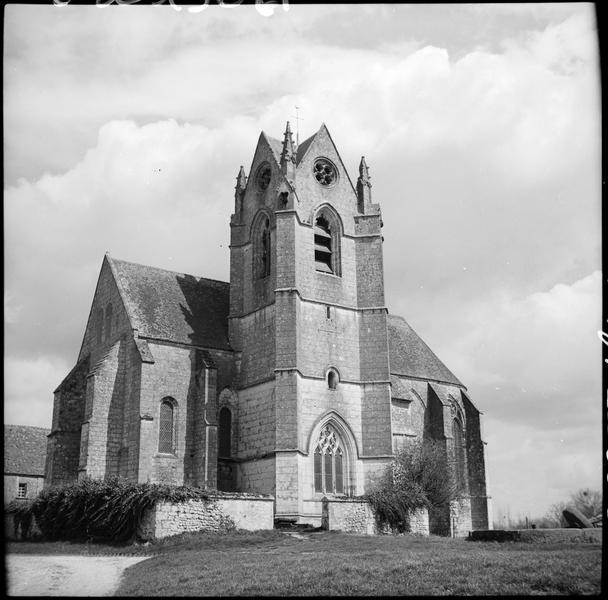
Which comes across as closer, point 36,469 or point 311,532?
point 311,532

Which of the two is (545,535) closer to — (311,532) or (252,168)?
(311,532)

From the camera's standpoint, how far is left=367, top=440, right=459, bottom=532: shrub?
31938 millimetres

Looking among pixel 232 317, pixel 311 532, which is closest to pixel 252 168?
pixel 232 317

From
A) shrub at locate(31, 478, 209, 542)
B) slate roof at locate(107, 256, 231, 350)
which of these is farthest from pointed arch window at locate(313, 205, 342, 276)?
shrub at locate(31, 478, 209, 542)

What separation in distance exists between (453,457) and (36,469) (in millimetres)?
32078

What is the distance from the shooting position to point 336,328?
3681cm

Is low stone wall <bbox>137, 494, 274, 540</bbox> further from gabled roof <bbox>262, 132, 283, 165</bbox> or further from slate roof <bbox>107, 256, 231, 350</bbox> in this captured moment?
gabled roof <bbox>262, 132, 283, 165</bbox>

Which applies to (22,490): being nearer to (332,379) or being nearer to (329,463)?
(329,463)

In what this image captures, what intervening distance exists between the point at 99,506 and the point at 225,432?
31.9 feet

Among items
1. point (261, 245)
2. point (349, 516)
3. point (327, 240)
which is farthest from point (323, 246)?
point (349, 516)

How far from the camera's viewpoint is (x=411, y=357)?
45.3 m

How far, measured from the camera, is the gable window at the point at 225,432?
36.2 metres

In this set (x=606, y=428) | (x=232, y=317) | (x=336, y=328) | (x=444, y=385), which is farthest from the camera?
(x=444, y=385)

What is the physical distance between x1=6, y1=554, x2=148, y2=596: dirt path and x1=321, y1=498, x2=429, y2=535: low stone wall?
9351 millimetres
